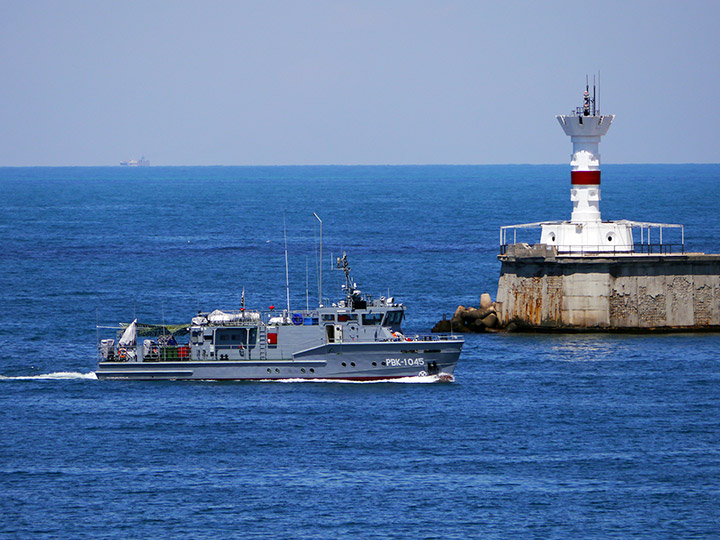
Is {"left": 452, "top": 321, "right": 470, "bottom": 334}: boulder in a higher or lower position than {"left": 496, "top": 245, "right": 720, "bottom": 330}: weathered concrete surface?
lower

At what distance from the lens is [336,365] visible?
5681 cm

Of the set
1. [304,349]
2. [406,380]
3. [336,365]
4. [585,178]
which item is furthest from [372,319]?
[585,178]

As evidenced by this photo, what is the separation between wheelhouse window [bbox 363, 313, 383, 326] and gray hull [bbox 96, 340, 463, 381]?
902mm

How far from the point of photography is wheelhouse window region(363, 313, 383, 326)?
56438 millimetres

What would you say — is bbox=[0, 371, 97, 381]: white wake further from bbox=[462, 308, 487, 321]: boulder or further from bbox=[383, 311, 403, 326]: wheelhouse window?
bbox=[462, 308, 487, 321]: boulder

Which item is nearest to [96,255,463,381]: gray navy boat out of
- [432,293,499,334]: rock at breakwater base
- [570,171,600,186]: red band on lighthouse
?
[432,293,499,334]: rock at breakwater base

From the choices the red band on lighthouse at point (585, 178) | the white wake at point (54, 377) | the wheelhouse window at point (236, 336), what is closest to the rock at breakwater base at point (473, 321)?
the red band on lighthouse at point (585, 178)

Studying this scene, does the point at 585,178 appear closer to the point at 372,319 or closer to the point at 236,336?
the point at 372,319

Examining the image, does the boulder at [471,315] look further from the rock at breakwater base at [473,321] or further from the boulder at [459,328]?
the boulder at [459,328]

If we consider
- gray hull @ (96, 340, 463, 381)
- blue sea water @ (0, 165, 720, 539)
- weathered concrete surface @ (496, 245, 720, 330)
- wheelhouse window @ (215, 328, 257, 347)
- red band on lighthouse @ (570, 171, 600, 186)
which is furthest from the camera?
red band on lighthouse @ (570, 171, 600, 186)

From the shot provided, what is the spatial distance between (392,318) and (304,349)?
12.9 ft

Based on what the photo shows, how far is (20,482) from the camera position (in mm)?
43375

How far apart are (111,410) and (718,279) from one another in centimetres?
3163

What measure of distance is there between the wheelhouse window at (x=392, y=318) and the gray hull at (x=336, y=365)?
990 millimetres
